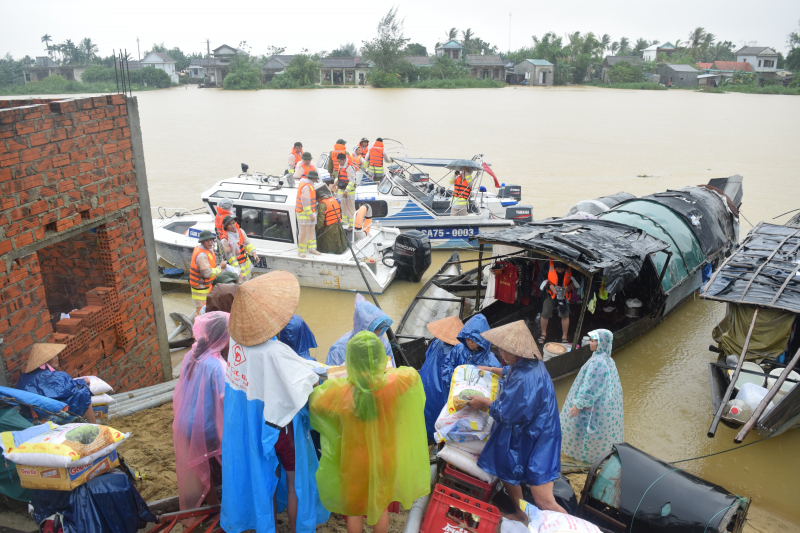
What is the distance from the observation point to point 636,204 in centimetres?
962

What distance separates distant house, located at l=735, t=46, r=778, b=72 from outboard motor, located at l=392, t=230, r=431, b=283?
266ft

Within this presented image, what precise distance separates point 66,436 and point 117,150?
297 cm

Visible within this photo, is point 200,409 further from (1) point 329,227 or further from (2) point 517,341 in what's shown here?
(1) point 329,227

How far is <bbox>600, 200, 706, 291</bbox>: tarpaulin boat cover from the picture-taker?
8.41 metres

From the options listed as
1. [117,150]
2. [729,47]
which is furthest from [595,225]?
[729,47]

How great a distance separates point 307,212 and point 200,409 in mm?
6077

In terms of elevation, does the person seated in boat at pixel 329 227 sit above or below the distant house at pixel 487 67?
below

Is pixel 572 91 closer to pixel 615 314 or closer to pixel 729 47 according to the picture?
pixel 729 47

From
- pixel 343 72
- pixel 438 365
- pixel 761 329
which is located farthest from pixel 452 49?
pixel 438 365

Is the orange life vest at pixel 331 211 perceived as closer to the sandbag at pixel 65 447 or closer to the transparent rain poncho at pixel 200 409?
the transparent rain poncho at pixel 200 409

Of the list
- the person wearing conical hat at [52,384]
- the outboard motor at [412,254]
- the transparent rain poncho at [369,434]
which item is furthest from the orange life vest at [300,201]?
the transparent rain poncho at [369,434]

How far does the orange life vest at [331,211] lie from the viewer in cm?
942

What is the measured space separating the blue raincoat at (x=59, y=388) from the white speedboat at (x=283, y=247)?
5.66 m

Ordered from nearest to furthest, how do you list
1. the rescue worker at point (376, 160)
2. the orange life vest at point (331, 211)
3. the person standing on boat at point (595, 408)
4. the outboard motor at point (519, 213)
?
the person standing on boat at point (595, 408) → the orange life vest at point (331, 211) → the outboard motor at point (519, 213) → the rescue worker at point (376, 160)
